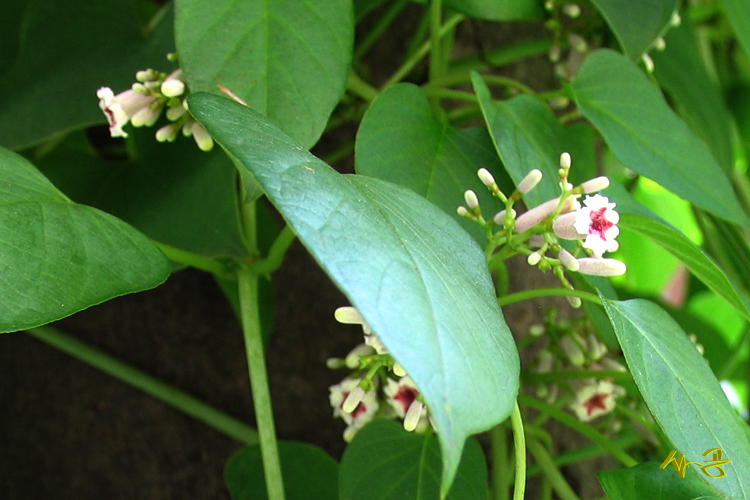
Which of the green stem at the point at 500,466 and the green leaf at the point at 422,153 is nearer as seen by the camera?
the green leaf at the point at 422,153

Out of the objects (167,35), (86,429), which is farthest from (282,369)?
(167,35)

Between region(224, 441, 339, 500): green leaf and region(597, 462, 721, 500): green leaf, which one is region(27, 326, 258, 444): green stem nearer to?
region(224, 441, 339, 500): green leaf

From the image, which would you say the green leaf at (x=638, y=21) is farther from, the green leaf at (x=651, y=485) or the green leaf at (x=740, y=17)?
the green leaf at (x=651, y=485)

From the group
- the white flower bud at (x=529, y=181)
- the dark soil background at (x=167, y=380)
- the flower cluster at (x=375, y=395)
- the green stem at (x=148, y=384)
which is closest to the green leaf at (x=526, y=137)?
the white flower bud at (x=529, y=181)

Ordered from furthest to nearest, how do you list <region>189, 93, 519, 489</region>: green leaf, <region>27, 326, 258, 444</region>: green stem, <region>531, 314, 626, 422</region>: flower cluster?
1. <region>27, 326, 258, 444</region>: green stem
2. <region>531, 314, 626, 422</region>: flower cluster
3. <region>189, 93, 519, 489</region>: green leaf

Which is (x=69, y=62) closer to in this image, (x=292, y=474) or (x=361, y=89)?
(x=361, y=89)

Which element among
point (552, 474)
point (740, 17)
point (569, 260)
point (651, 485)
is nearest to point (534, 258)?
point (569, 260)

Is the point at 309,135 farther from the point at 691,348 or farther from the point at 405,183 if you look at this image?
the point at 691,348

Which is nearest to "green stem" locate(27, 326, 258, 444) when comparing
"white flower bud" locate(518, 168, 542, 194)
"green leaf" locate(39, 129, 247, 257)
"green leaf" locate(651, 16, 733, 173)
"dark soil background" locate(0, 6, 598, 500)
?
"dark soil background" locate(0, 6, 598, 500)
